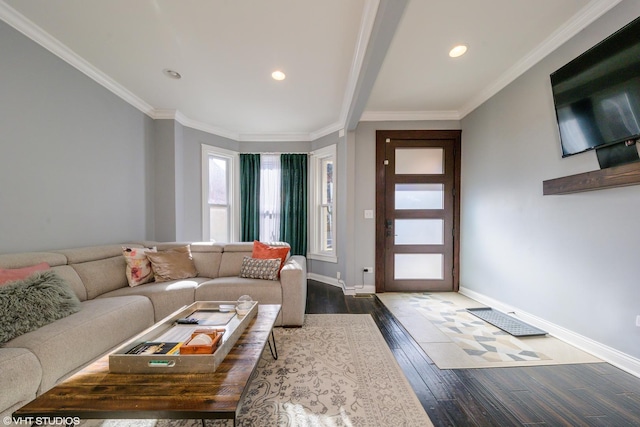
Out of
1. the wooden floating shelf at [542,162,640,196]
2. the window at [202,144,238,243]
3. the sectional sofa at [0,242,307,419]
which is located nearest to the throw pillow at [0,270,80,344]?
the sectional sofa at [0,242,307,419]

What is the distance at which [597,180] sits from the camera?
172 cm

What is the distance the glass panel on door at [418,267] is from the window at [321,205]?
1179 millimetres

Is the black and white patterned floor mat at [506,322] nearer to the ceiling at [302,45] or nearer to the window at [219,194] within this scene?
the ceiling at [302,45]

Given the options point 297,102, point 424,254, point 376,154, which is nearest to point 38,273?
point 297,102

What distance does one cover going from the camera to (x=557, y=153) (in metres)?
2.10

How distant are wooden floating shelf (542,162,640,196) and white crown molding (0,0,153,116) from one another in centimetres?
464

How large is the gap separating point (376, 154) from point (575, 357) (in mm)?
2888

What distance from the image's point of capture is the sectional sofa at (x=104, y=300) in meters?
1.16

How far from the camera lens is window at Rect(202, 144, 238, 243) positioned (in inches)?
153

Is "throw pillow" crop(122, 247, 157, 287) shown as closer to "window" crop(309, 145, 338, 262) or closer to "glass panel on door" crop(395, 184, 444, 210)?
"window" crop(309, 145, 338, 262)

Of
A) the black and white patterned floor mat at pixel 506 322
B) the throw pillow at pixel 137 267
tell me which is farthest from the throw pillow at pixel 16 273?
the black and white patterned floor mat at pixel 506 322

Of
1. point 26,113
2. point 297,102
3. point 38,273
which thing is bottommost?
point 38,273

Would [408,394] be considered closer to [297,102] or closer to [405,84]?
[405,84]

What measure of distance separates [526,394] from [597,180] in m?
1.64
